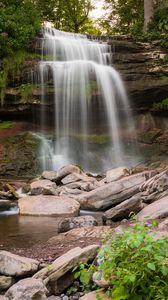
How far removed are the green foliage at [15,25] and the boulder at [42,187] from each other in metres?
7.40

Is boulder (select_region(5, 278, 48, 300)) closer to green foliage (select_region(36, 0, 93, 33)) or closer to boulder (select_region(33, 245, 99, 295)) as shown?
boulder (select_region(33, 245, 99, 295))

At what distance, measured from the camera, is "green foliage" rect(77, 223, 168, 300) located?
335cm

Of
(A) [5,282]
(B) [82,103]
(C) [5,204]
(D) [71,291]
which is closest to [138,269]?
(D) [71,291]

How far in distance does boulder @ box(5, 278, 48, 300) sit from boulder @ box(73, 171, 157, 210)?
16.5 feet

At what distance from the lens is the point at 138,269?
134 inches

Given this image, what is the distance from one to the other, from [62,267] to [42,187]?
6.93m

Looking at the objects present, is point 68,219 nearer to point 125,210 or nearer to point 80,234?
point 80,234

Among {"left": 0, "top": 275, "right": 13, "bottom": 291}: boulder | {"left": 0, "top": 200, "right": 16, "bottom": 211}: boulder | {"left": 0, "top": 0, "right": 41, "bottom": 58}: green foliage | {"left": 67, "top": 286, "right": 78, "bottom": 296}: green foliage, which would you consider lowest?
{"left": 0, "top": 200, "right": 16, "bottom": 211}: boulder

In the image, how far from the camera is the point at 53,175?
43.7ft

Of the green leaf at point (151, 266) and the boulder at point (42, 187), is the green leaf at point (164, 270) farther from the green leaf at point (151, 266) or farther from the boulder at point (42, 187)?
the boulder at point (42, 187)

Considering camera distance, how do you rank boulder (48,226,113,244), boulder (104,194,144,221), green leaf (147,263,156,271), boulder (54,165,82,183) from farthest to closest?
1. boulder (54,165,82,183)
2. boulder (104,194,144,221)
3. boulder (48,226,113,244)
4. green leaf (147,263,156,271)

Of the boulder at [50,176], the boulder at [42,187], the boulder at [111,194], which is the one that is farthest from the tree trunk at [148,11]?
the boulder at [111,194]

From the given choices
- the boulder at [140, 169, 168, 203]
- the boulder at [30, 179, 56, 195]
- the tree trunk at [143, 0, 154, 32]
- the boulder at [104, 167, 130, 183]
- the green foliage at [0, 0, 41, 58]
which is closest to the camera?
the boulder at [140, 169, 168, 203]

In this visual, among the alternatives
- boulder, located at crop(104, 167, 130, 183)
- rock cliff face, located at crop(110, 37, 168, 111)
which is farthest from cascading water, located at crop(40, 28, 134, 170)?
boulder, located at crop(104, 167, 130, 183)
